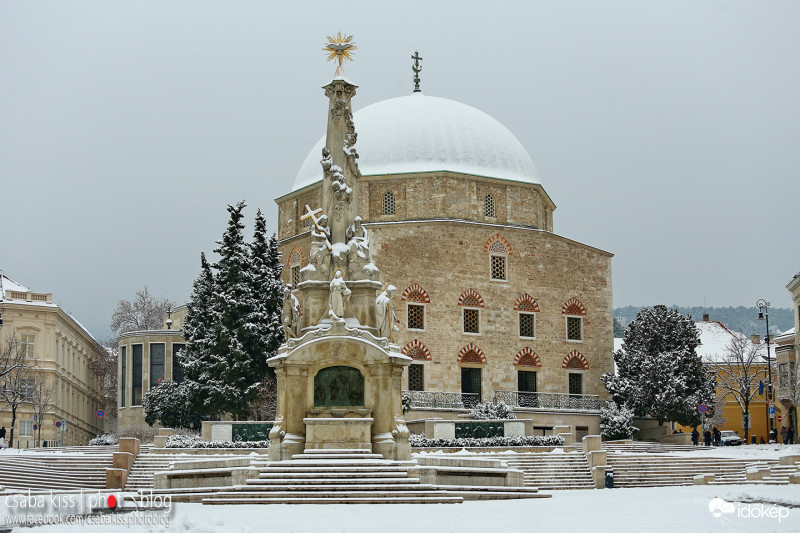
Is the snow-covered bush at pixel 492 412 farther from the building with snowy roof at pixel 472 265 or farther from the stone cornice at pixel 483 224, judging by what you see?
the stone cornice at pixel 483 224

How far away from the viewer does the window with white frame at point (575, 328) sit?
51.1 meters

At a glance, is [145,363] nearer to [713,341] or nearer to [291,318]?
[291,318]

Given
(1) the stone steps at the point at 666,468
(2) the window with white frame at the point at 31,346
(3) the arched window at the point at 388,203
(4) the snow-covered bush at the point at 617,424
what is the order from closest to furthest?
(1) the stone steps at the point at 666,468 → (4) the snow-covered bush at the point at 617,424 → (3) the arched window at the point at 388,203 → (2) the window with white frame at the point at 31,346

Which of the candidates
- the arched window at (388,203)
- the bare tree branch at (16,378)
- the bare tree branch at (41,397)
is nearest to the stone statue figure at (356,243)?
the arched window at (388,203)

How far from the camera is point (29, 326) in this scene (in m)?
59.3

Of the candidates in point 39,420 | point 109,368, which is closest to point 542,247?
point 39,420

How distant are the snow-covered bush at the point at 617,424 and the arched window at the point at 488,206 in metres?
10.7

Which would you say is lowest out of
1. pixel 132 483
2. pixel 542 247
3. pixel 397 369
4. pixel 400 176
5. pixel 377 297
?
pixel 132 483

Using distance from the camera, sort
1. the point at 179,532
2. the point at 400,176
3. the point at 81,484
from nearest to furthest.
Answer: the point at 179,532 < the point at 81,484 < the point at 400,176

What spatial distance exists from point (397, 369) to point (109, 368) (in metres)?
52.7

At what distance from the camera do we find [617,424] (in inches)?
1839

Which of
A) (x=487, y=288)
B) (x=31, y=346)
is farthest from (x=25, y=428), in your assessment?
(x=487, y=288)

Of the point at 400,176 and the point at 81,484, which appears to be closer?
the point at 81,484

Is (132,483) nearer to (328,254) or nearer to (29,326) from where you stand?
(328,254)
